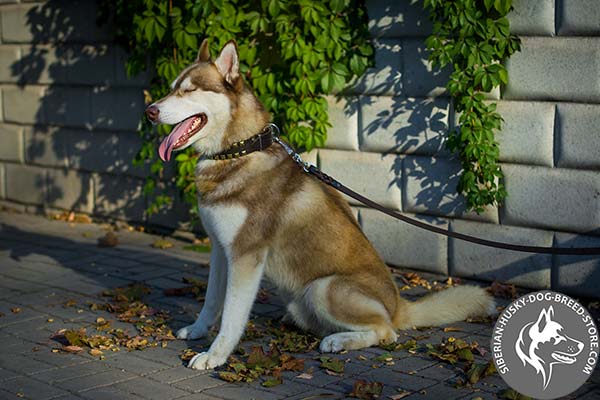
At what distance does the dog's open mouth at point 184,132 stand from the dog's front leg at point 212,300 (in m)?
0.66

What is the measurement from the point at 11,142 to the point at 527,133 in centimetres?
584

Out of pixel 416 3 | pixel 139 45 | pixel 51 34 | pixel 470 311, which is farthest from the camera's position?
pixel 51 34

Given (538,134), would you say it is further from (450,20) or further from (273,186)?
(273,186)

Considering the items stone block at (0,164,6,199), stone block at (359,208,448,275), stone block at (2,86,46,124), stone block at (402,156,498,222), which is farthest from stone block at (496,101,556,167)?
stone block at (0,164,6,199)

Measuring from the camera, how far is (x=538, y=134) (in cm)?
619

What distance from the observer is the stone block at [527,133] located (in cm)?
616

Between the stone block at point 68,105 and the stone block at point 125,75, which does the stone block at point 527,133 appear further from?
the stone block at point 68,105

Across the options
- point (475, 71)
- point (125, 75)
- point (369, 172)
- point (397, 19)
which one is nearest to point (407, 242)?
point (369, 172)

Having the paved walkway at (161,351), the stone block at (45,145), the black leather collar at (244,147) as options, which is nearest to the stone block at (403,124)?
the paved walkway at (161,351)

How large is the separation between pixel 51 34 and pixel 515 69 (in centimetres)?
506

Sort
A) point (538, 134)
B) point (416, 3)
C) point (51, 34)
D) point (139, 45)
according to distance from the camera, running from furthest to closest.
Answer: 1. point (51, 34)
2. point (139, 45)
3. point (416, 3)
4. point (538, 134)

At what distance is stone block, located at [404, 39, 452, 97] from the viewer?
6.60 meters

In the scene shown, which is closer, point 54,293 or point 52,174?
point 54,293

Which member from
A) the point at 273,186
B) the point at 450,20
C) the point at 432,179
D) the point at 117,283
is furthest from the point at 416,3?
the point at 117,283
